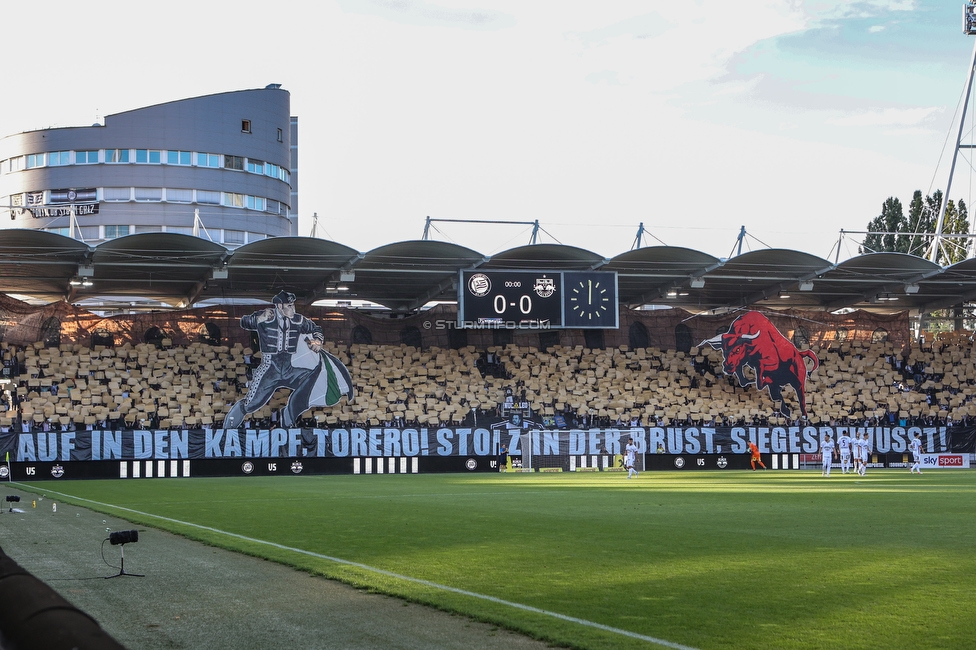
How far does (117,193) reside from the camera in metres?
101

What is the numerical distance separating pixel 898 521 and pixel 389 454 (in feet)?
113

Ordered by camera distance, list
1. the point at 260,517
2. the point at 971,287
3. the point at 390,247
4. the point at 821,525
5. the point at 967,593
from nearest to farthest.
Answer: the point at 967,593 < the point at 821,525 < the point at 260,517 < the point at 390,247 < the point at 971,287

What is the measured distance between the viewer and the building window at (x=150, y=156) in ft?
334

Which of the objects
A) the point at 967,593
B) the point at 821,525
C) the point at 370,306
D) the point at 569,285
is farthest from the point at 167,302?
the point at 967,593

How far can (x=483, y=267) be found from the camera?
179 ft

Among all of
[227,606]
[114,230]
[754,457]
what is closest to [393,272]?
[754,457]

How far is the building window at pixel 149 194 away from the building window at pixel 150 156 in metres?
2.43

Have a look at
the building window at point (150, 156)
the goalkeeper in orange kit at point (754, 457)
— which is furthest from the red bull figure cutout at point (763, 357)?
the building window at point (150, 156)

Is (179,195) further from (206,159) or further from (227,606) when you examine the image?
(227,606)

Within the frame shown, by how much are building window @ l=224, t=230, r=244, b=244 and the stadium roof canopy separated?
40.2 m

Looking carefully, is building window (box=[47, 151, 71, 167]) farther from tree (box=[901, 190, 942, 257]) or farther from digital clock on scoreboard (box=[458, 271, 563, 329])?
tree (box=[901, 190, 942, 257])

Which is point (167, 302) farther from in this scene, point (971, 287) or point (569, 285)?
point (971, 287)

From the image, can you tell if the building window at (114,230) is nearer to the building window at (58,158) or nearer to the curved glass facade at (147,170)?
the curved glass facade at (147,170)

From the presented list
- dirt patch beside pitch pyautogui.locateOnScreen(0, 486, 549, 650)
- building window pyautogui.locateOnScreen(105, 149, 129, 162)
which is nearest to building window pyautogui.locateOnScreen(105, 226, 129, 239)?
building window pyautogui.locateOnScreen(105, 149, 129, 162)
